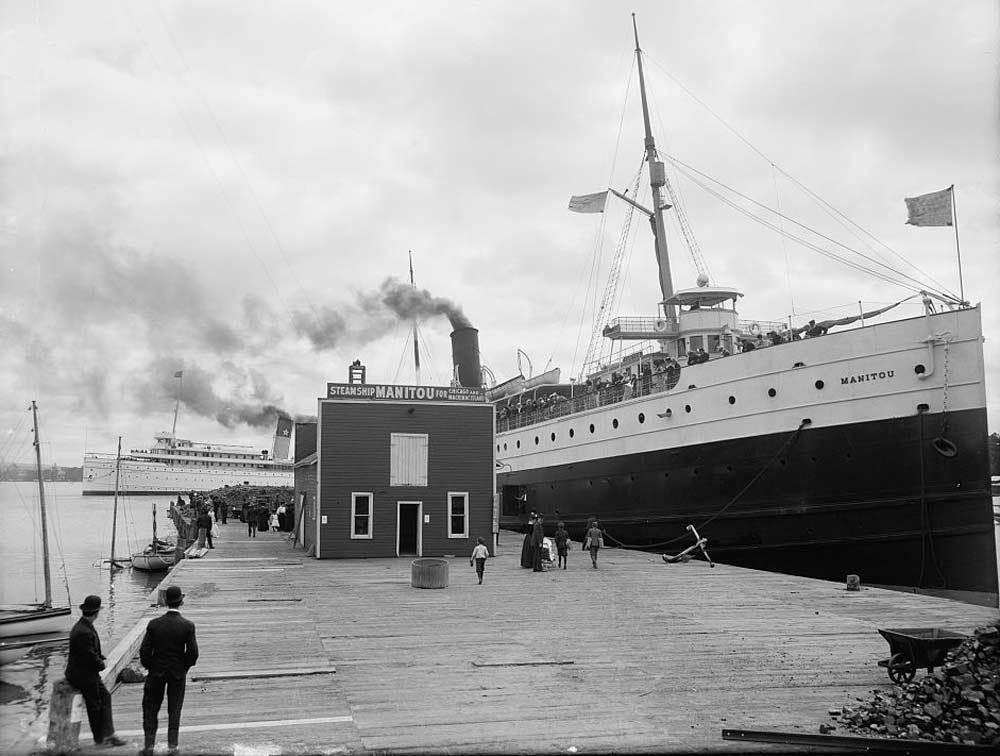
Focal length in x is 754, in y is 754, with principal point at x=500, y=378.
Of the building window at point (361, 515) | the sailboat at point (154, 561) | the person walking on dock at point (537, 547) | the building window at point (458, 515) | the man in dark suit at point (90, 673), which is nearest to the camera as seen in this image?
the man in dark suit at point (90, 673)

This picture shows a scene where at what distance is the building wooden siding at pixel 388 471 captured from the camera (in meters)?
23.7

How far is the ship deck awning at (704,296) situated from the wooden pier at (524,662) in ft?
48.2

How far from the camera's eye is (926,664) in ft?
27.8

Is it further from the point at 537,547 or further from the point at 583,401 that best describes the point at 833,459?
the point at 583,401

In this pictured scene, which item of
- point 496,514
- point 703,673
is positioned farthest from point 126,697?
point 496,514

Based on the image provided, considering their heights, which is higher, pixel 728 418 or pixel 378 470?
pixel 728 418

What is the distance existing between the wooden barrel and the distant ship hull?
437 inches

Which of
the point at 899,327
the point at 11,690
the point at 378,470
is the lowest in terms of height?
the point at 11,690

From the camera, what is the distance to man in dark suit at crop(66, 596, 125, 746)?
6.67 metres

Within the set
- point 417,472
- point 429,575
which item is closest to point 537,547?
point 429,575

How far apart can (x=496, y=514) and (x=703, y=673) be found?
17215 mm

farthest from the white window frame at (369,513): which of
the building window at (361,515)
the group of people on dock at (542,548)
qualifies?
the group of people on dock at (542,548)

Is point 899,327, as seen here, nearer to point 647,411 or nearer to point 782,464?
point 782,464

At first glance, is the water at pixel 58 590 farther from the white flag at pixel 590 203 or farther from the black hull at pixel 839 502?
the white flag at pixel 590 203
